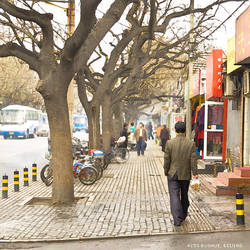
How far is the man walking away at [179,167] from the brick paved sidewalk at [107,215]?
325 millimetres

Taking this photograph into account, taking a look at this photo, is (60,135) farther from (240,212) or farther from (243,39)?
(240,212)

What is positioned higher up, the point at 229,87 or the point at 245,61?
the point at 245,61

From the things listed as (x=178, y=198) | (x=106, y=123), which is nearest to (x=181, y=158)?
(x=178, y=198)

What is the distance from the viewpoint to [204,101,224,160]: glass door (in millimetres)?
19438

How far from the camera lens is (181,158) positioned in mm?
9203

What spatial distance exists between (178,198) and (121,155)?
17.4 m

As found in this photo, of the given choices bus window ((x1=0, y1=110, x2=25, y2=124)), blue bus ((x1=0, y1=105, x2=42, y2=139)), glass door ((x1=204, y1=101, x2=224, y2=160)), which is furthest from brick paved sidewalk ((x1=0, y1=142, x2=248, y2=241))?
bus window ((x1=0, y1=110, x2=25, y2=124))

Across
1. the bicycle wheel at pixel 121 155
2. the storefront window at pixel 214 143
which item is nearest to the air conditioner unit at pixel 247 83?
the storefront window at pixel 214 143

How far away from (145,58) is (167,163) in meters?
15.8

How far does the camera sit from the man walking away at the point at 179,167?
9148mm

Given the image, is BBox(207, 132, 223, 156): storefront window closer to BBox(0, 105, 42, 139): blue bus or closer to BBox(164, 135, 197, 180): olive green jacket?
BBox(164, 135, 197, 180): olive green jacket

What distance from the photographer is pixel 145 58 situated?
81.1 feet

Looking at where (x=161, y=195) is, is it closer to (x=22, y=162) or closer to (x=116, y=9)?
→ (x=116, y=9)

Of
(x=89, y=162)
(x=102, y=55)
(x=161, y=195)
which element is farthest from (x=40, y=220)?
(x=102, y=55)
